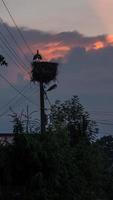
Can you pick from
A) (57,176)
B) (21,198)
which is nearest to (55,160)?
(57,176)

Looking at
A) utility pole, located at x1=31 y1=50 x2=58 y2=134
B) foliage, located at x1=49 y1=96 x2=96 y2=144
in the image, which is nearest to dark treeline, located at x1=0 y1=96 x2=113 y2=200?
foliage, located at x1=49 y1=96 x2=96 y2=144

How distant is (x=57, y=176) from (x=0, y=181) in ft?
5.26

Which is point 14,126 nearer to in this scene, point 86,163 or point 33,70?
point 86,163

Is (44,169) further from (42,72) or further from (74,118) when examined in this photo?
(42,72)

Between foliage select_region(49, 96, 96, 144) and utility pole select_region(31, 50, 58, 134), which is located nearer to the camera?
foliage select_region(49, 96, 96, 144)

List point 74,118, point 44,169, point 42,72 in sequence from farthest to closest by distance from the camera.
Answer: point 42,72, point 74,118, point 44,169

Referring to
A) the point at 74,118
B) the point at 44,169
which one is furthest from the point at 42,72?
the point at 44,169

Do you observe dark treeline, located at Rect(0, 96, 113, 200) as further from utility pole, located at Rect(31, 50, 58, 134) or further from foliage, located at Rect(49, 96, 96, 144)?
utility pole, located at Rect(31, 50, 58, 134)

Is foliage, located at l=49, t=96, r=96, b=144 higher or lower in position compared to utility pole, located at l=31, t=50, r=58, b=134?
lower

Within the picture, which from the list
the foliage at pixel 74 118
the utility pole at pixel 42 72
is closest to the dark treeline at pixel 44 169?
the foliage at pixel 74 118

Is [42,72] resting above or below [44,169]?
above

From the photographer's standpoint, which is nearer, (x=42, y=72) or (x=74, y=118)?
(x=74, y=118)

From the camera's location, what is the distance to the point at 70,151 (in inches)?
782

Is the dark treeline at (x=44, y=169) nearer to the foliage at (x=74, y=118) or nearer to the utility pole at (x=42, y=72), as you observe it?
the foliage at (x=74, y=118)
